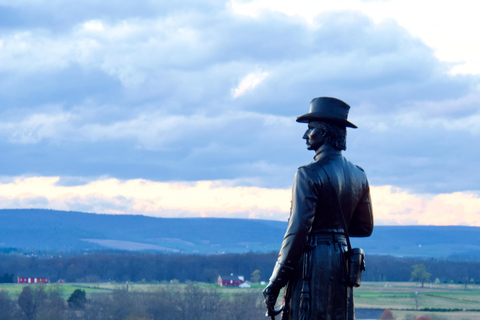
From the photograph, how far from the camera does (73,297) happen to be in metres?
143

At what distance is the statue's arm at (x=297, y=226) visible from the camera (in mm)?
14016

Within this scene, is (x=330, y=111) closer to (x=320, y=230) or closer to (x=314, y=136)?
(x=314, y=136)

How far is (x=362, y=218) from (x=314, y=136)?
1532mm

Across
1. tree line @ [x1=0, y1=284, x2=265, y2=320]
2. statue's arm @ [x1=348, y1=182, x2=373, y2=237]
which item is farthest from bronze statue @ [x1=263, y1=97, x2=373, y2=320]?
tree line @ [x1=0, y1=284, x2=265, y2=320]

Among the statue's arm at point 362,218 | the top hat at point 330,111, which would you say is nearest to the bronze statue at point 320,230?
the top hat at point 330,111

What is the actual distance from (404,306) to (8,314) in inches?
2439

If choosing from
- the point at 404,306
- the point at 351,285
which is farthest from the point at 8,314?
the point at 351,285

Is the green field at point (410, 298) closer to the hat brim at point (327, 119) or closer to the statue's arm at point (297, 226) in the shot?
the hat brim at point (327, 119)

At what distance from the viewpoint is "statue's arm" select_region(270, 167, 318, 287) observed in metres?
14.0

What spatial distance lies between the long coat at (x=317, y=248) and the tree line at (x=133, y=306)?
358 feet

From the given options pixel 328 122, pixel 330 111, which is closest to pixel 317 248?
pixel 328 122

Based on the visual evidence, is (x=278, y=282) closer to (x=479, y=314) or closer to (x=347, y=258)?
(x=347, y=258)

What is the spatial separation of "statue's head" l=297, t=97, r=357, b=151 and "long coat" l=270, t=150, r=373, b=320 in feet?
0.76

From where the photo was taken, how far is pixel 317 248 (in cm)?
1427
